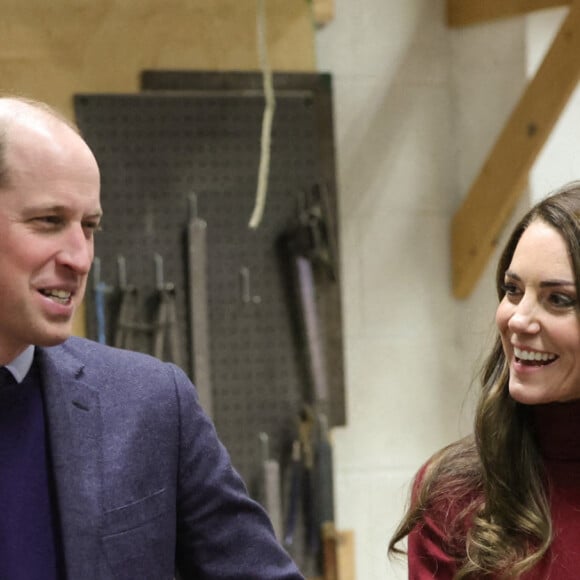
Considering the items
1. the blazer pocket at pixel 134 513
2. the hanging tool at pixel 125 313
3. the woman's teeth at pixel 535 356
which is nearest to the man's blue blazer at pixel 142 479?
the blazer pocket at pixel 134 513

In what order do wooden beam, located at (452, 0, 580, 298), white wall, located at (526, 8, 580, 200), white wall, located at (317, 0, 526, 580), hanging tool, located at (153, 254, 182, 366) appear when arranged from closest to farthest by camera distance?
wooden beam, located at (452, 0, 580, 298) → hanging tool, located at (153, 254, 182, 366) → white wall, located at (526, 8, 580, 200) → white wall, located at (317, 0, 526, 580)

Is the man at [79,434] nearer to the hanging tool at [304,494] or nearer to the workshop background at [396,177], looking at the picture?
the hanging tool at [304,494]

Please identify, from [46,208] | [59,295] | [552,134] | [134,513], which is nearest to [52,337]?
[59,295]

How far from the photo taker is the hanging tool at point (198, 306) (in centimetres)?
258

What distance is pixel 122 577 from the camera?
4.35 feet

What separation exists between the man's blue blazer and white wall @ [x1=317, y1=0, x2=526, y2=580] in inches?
54.4

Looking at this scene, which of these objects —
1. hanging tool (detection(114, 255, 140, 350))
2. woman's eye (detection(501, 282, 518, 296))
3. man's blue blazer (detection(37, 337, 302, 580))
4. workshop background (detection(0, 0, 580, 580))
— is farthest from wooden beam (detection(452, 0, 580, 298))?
man's blue blazer (detection(37, 337, 302, 580))

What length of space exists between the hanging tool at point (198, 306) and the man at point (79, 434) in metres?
1.11

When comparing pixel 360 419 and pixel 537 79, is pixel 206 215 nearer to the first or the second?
pixel 360 419

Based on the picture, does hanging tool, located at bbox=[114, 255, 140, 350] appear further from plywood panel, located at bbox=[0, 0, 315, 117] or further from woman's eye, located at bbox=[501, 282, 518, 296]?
woman's eye, located at bbox=[501, 282, 518, 296]

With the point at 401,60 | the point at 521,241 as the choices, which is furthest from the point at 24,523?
the point at 401,60

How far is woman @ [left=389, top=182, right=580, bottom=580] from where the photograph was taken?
4.78ft

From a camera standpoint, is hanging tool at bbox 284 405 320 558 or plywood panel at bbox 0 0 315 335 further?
hanging tool at bbox 284 405 320 558

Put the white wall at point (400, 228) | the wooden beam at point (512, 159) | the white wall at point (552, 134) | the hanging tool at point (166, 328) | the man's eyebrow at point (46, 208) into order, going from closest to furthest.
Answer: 1. the man's eyebrow at point (46, 208)
2. the wooden beam at point (512, 159)
3. the hanging tool at point (166, 328)
4. the white wall at point (552, 134)
5. the white wall at point (400, 228)
